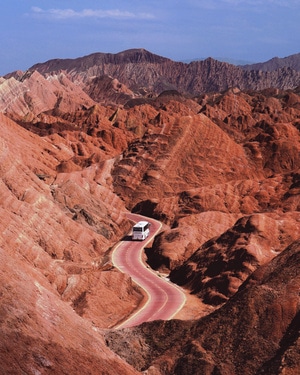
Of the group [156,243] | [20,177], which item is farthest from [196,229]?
[20,177]

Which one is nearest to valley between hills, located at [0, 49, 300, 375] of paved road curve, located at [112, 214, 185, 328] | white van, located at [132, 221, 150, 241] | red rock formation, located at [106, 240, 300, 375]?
red rock formation, located at [106, 240, 300, 375]

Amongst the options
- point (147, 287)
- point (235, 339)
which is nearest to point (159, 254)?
point (147, 287)

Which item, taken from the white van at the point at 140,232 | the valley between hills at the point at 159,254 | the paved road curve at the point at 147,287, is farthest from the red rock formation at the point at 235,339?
the white van at the point at 140,232

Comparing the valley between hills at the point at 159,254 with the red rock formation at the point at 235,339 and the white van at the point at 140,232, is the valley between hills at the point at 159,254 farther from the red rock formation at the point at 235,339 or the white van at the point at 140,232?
the white van at the point at 140,232

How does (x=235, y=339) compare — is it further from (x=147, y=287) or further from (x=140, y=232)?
(x=140, y=232)

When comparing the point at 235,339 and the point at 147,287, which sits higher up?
the point at 235,339

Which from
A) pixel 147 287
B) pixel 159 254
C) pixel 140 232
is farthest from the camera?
pixel 140 232
